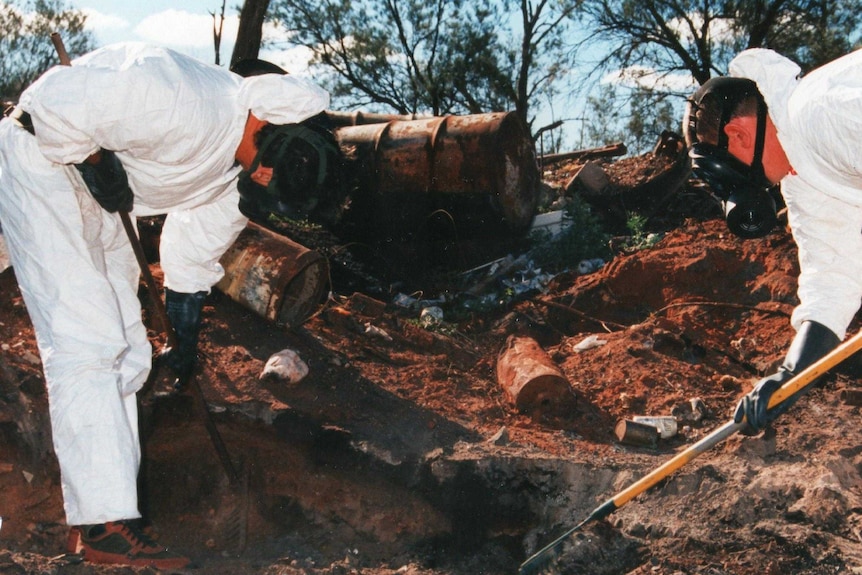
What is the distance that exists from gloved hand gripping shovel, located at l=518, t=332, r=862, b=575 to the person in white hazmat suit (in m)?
0.05

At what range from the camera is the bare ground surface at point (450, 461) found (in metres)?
3.67

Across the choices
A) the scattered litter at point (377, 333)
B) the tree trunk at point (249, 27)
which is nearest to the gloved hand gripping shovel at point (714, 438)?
the scattered litter at point (377, 333)

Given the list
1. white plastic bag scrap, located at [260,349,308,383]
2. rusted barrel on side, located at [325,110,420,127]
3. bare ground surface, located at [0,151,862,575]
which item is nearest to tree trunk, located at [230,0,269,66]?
rusted barrel on side, located at [325,110,420,127]

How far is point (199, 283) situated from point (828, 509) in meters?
3.04

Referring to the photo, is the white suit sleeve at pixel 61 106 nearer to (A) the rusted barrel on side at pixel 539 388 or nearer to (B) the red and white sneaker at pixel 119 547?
(B) the red and white sneaker at pixel 119 547

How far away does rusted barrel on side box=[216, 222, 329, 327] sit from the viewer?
5.31 metres

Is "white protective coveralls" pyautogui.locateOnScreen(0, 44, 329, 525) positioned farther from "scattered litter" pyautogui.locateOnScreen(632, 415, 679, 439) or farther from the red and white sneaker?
"scattered litter" pyautogui.locateOnScreen(632, 415, 679, 439)

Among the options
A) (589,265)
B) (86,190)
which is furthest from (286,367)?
(589,265)

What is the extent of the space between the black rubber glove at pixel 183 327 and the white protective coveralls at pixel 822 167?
8.98ft

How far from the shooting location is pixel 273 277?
531 centimetres

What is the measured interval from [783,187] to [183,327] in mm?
2884

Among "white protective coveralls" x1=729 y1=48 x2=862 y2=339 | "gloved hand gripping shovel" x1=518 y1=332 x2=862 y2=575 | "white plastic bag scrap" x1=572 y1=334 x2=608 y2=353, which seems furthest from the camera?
"white plastic bag scrap" x1=572 y1=334 x2=608 y2=353

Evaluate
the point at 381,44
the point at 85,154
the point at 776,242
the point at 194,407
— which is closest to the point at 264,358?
the point at 194,407

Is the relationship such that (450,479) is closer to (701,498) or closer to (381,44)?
(701,498)
